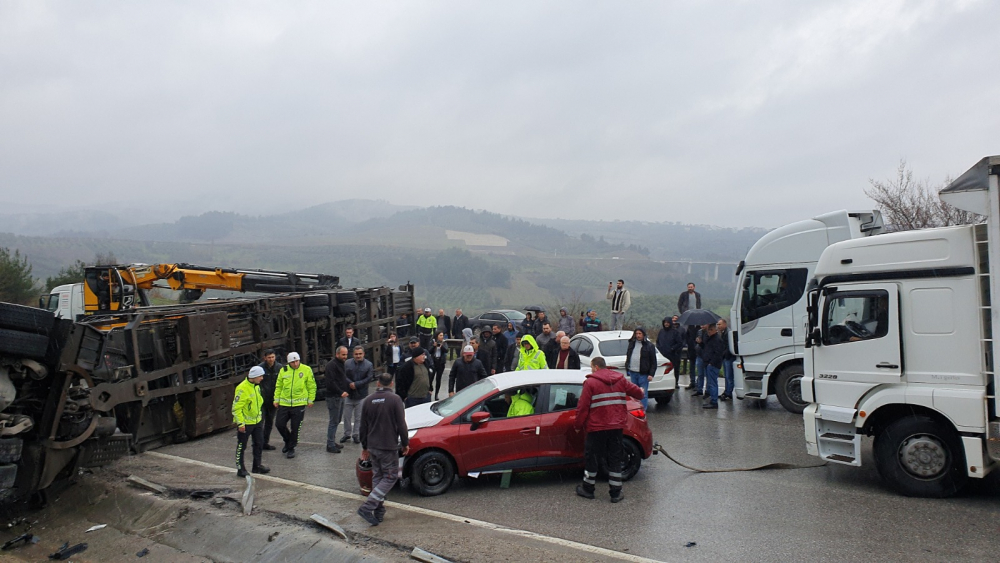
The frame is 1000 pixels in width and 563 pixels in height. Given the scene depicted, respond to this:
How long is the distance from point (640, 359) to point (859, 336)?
457cm

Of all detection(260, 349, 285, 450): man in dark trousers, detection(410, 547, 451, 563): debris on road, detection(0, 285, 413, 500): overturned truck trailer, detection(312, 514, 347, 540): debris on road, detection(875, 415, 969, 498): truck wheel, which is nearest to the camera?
detection(410, 547, 451, 563): debris on road

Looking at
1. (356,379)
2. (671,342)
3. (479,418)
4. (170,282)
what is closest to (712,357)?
(671,342)

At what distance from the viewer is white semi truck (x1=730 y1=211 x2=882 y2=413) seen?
12152 millimetres

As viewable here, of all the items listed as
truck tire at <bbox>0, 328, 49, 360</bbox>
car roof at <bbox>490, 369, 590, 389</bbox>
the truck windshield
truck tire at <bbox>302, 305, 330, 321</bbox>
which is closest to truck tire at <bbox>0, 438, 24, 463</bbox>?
truck tire at <bbox>0, 328, 49, 360</bbox>

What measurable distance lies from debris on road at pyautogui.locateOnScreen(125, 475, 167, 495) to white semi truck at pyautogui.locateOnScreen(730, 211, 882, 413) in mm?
9765

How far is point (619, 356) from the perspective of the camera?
44.4 ft

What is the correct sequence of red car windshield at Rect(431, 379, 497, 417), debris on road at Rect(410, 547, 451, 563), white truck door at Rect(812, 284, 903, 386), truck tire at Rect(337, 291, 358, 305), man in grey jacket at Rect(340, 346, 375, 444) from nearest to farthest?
1. debris on road at Rect(410, 547, 451, 563)
2. white truck door at Rect(812, 284, 903, 386)
3. red car windshield at Rect(431, 379, 497, 417)
4. man in grey jacket at Rect(340, 346, 375, 444)
5. truck tire at Rect(337, 291, 358, 305)

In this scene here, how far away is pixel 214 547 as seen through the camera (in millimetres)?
7344

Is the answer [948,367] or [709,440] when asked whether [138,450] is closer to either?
[709,440]

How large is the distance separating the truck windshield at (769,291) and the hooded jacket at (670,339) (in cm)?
134

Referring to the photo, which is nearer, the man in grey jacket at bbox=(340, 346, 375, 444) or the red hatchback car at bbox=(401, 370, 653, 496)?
the red hatchback car at bbox=(401, 370, 653, 496)

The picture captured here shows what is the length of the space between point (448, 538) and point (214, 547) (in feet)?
8.86

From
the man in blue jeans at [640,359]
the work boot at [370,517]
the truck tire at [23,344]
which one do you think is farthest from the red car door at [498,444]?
the truck tire at [23,344]

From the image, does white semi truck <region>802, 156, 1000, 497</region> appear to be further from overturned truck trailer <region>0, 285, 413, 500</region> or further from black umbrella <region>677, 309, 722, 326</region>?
overturned truck trailer <region>0, 285, 413, 500</region>
